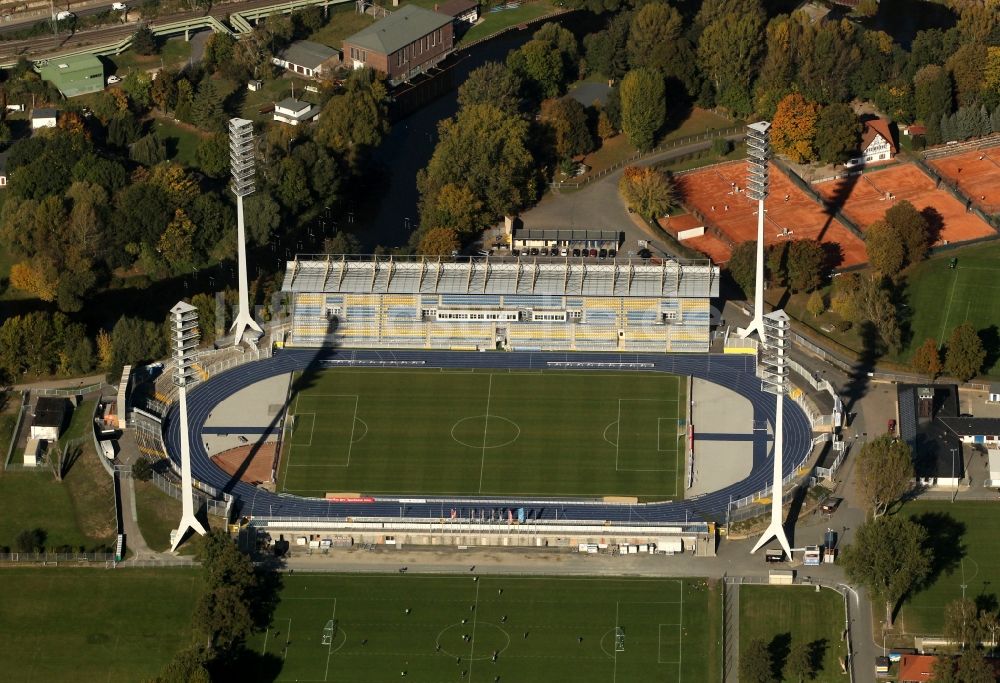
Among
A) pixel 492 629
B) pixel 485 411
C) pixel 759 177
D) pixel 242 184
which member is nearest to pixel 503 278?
pixel 485 411

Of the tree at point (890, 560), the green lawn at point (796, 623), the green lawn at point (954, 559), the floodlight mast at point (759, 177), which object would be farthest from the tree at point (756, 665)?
the floodlight mast at point (759, 177)

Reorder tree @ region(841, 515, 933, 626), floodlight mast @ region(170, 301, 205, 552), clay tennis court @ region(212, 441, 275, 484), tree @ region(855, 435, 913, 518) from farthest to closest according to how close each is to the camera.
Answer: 1. clay tennis court @ region(212, 441, 275, 484)
2. tree @ region(855, 435, 913, 518)
3. floodlight mast @ region(170, 301, 205, 552)
4. tree @ region(841, 515, 933, 626)

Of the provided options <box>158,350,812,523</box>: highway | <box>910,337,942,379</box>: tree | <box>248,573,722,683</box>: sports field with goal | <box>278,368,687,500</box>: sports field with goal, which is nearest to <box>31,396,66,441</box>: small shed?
<box>158,350,812,523</box>: highway

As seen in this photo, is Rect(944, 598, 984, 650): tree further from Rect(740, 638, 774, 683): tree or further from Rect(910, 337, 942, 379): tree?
Rect(910, 337, 942, 379): tree

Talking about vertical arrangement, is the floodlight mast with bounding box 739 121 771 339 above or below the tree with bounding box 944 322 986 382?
above

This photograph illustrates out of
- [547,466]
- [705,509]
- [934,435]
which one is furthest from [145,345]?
[934,435]

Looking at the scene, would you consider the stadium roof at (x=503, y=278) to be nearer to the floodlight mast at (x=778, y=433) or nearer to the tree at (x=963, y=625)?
the floodlight mast at (x=778, y=433)

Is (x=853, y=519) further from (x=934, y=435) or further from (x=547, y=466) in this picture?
(x=547, y=466)
